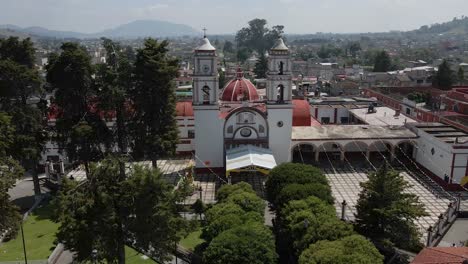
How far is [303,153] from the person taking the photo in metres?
36.3

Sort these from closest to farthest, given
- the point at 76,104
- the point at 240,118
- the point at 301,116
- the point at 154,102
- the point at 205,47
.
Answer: the point at 76,104, the point at 154,102, the point at 205,47, the point at 240,118, the point at 301,116

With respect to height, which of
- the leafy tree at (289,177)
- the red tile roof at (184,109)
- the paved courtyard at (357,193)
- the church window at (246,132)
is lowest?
the paved courtyard at (357,193)

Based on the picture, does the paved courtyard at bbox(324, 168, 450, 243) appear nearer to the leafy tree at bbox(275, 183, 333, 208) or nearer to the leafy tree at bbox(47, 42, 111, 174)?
the leafy tree at bbox(275, 183, 333, 208)

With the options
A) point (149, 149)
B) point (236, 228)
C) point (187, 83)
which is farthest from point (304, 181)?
point (187, 83)

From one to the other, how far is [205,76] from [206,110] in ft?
8.38

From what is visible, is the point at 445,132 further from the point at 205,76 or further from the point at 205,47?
the point at 205,47

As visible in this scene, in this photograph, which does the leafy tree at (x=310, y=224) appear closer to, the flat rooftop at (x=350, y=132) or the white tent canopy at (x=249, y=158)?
the white tent canopy at (x=249, y=158)

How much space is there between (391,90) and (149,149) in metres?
36.9

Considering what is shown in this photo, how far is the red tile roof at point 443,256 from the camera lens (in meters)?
15.2

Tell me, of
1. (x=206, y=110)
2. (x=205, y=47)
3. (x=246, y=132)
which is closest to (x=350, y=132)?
(x=246, y=132)

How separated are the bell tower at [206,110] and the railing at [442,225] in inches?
628

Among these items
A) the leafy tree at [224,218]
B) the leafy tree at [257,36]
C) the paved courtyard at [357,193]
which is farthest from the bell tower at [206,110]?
the leafy tree at [257,36]

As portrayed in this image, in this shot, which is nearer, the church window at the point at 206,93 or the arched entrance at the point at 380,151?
the church window at the point at 206,93

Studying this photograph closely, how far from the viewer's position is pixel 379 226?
67.2ft
